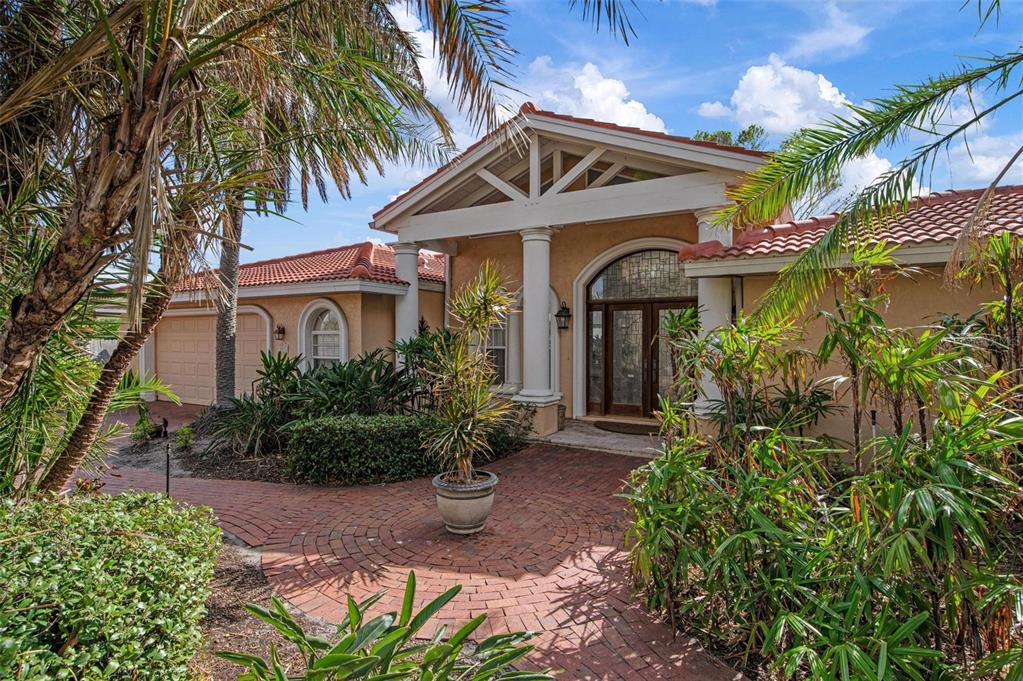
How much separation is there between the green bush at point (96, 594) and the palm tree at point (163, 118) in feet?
3.91

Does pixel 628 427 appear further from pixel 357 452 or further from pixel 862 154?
pixel 862 154

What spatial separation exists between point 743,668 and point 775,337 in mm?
2648

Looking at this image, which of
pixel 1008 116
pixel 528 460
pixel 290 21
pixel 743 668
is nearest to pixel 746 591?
pixel 743 668

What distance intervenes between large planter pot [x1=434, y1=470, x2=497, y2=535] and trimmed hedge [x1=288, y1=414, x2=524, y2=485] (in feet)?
6.72

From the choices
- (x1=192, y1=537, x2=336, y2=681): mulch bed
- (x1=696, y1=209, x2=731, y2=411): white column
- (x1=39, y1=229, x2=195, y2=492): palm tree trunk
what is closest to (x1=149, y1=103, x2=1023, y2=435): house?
(x1=696, y1=209, x2=731, y2=411): white column

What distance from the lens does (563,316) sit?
12.1 m

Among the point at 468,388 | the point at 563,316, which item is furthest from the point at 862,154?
the point at 563,316

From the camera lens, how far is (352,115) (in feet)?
15.9

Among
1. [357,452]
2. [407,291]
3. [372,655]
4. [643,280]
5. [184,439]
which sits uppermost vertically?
[643,280]

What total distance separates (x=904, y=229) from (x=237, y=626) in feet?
31.1

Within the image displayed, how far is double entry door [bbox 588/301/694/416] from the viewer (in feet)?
37.9

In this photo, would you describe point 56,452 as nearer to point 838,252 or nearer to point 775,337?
point 775,337

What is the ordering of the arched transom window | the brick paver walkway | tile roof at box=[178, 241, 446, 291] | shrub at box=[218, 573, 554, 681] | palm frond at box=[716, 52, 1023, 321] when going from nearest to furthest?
shrub at box=[218, 573, 554, 681] < the brick paver walkway < palm frond at box=[716, 52, 1023, 321] < the arched transom window < tile roof at box=[178, 241, 446, 291]

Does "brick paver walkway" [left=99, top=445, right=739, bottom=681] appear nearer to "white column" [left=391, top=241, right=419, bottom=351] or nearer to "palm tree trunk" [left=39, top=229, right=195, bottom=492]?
"palm tree trunk" [left=39, top=229, right=195, bottom=492]
